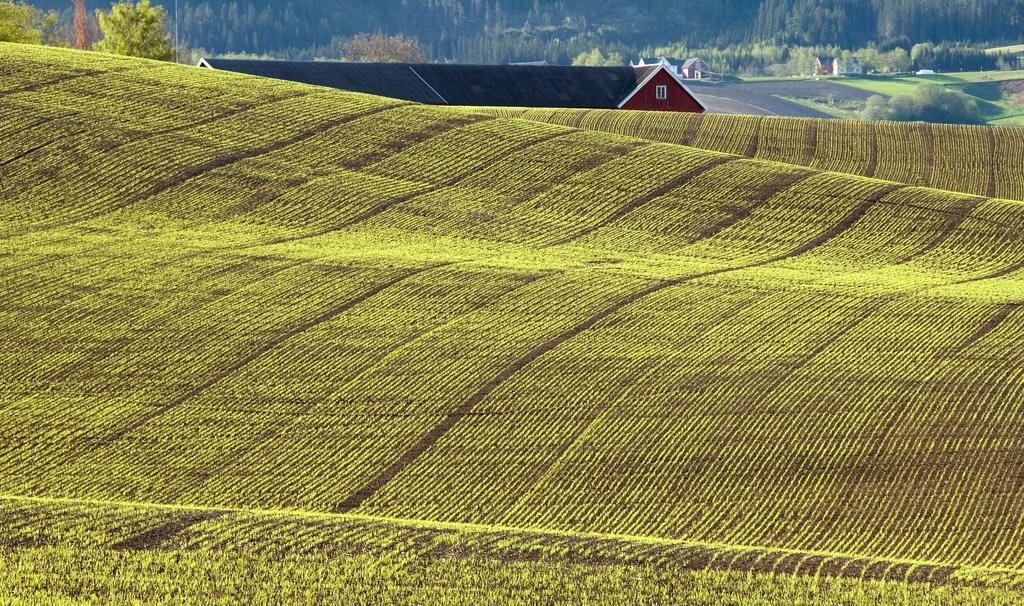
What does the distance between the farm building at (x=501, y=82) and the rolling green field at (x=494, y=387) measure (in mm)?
38539

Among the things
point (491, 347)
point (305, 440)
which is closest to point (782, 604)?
point (305, 440)

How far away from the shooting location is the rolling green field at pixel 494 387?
37.7 ft

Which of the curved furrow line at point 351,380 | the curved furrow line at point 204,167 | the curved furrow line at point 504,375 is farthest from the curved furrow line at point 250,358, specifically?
the curved furrow line at point 204,167

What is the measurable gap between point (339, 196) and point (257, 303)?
30.6 ft

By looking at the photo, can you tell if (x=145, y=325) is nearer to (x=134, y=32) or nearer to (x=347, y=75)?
(x=347, y=75)

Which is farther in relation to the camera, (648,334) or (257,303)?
(257,303)

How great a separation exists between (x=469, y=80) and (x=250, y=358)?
57031 mm

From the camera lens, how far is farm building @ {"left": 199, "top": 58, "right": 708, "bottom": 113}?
7112 cm

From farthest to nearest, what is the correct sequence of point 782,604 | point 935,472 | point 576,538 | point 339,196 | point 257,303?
point 339,196, point 257,303, point 935,472, point 576,538, point 782,604

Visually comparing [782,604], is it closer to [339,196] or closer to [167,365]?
[167,365]

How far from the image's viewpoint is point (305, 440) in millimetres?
16875

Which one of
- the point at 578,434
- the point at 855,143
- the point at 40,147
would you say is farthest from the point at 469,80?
the point at 578,434

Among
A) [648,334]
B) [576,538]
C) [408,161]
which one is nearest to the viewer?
[576,538]

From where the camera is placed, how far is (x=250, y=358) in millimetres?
19547
